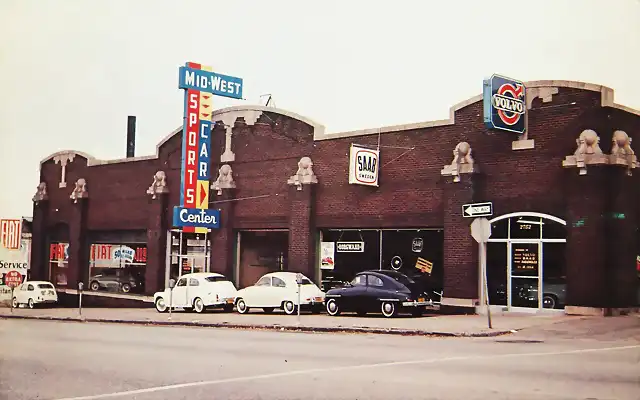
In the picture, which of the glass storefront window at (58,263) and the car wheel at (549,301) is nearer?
the car wheel at (549,301)

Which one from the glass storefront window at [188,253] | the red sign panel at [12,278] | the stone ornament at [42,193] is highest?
the stone ornament at [42,193]

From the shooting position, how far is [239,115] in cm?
3478

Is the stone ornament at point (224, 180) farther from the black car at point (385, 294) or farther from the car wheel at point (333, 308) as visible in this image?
the black car at point (385, 294)

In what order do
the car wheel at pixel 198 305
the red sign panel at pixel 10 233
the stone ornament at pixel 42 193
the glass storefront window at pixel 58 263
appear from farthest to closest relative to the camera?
1. the stone ornament at pixel 42 193
2. the glass storefront window at pixel 58 263
3. the car wheel at pixel 198 305
4. the red sign panel at pixel 10 233

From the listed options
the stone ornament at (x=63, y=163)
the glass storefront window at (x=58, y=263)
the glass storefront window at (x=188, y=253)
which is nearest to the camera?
the glass storefront window at (x=188, y=253)

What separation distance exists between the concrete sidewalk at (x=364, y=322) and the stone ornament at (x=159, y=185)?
8607 millimetres

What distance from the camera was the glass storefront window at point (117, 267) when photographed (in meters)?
38.7

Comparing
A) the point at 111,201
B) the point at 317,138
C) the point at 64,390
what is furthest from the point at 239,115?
the point at 64,390

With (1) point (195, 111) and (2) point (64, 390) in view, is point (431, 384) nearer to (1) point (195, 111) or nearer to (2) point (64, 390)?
(2) point (64, 390)

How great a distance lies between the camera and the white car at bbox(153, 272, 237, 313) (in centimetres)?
3061

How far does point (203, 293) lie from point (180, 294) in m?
1.33

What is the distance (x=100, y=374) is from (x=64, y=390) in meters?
1.44

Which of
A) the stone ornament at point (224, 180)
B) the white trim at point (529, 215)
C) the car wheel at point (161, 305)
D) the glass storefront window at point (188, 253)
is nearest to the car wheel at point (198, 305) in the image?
the car wheel at point (161, 305)

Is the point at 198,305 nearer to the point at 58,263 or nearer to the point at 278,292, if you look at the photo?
the point at 278,292
